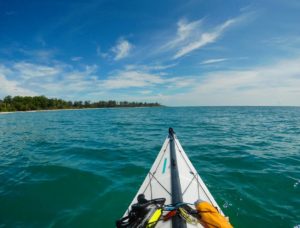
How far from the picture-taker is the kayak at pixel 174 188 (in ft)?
10.6

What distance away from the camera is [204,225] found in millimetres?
3139

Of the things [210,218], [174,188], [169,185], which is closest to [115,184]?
[169,185]

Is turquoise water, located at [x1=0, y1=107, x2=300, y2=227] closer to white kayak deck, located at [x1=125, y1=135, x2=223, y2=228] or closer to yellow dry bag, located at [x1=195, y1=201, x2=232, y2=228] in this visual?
white kayak deck, located at [x1=125, y1=135, x2=223, y2=228]

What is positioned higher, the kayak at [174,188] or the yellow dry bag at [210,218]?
the yellow dry bag at [210,218]

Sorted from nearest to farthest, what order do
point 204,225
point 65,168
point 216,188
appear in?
point 204,225
point 216,188
point 65,168

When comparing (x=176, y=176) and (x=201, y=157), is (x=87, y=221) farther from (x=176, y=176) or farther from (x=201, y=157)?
(x=201, y=157)

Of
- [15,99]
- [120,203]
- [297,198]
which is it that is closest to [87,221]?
[120,203]

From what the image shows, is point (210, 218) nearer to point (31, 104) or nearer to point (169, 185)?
point (169, 185)

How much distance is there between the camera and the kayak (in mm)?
3217

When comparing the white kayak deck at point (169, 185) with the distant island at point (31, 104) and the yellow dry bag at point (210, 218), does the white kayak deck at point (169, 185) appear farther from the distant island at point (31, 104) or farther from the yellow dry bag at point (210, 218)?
the distant island at point (31, 104)

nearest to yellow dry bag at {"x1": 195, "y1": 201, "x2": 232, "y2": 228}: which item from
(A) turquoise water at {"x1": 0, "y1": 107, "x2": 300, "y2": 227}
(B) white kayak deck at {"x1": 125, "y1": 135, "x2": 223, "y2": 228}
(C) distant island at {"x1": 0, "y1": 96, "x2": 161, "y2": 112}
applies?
(B) white kayak deck at {"x1": 125, "y1": 135, "x2": 223, "y2": 228}

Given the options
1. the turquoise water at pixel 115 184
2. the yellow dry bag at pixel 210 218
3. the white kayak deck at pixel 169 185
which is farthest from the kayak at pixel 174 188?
the turquoise water at pixel 115 184

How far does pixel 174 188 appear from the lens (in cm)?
458

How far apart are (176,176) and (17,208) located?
4738mm
